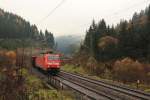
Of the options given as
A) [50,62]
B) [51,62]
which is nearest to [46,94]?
[50,62]

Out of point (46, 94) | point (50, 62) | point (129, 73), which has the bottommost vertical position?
point (46, 94)

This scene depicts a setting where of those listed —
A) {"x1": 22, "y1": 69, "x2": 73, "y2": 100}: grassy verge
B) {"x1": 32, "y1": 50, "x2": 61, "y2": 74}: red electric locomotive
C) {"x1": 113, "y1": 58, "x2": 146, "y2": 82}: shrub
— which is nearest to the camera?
{"x1": 22, "y1": 69, "x2": 73, "y2": 100}: grassy verge

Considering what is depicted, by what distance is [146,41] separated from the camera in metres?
68.8

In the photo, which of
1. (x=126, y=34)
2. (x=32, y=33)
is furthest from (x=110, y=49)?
(x=32, y=33)

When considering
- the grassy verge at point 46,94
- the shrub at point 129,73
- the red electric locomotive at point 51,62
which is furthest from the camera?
the red electric locomotive at point 51,62

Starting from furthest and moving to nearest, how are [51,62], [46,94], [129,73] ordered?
[51,62] → [129,73] → [46,94]

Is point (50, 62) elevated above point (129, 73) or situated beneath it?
elevated above

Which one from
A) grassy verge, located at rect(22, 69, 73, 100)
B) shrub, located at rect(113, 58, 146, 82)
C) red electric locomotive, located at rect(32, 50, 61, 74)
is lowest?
grassy verge, located at rect(22, 69, 73, 100)

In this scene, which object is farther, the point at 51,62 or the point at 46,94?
the point at 51,62

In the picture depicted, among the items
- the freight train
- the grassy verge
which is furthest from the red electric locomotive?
the grassy verge

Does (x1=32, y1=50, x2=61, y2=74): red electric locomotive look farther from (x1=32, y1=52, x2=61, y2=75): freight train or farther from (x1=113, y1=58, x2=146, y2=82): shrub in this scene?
(x1=113, y1=58, x2=146, y2=82): shrub

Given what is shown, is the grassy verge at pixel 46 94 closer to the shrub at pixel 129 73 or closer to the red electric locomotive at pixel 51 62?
the shrub at pixel 129 73

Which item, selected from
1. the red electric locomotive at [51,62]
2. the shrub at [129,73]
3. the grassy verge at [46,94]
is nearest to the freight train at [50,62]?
the red electric locomotive at [51,62]

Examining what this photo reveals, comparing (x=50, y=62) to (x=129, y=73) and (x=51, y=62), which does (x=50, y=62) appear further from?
(x=129, y=73)
